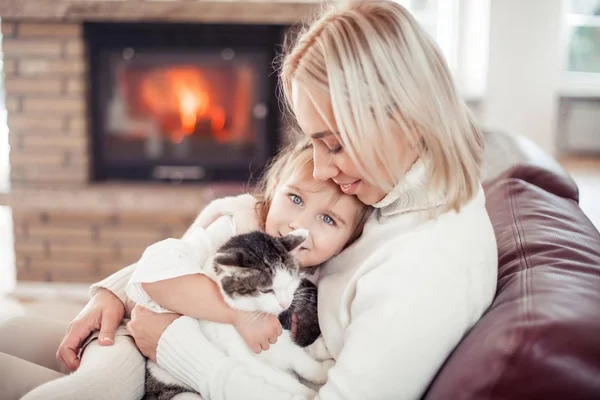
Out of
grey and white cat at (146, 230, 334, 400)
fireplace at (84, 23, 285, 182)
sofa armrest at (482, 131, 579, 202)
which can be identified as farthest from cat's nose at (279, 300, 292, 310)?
fireplace at (84, 23, 285, 182)

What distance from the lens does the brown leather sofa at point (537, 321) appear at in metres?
0.76

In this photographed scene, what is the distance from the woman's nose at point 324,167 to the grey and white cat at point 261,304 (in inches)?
4.8

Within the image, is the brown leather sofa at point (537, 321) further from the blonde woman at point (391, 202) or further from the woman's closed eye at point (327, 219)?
the woman's closed eye at point (327, 219)

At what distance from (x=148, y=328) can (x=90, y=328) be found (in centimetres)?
16

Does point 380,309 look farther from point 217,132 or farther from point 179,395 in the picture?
point 217,132

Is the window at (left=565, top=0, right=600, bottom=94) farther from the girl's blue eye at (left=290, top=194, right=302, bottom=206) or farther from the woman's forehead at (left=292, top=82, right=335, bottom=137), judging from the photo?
the woman's forehead at (left=292, top=82, right=335, bottom=137)

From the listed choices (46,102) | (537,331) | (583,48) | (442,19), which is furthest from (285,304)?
(583,48)

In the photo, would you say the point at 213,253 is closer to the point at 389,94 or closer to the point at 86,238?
the point at 389,94

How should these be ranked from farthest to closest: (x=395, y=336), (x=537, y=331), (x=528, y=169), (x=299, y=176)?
(x=528, y=169) → (x=299, y=176) → (x=395, y=336) → (x=537, y=331)

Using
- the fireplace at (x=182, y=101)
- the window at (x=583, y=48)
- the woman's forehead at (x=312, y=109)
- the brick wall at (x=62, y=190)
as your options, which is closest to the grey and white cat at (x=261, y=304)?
the woman's forehead at (x=312, y=109)

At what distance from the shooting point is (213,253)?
1276 millimetres

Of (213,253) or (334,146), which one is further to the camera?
(213,253)

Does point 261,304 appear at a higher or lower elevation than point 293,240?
lower

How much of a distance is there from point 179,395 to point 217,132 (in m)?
2.45
